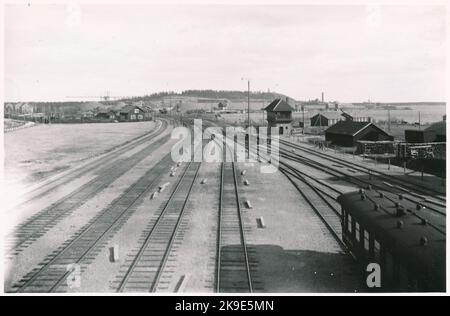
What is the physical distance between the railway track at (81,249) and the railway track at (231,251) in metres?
4.82

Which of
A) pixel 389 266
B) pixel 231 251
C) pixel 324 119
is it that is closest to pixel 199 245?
pixel 231 251

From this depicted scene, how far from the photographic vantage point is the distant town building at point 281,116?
3137 inches

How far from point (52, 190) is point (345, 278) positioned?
21071mm

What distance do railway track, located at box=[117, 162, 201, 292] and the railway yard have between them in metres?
0.05

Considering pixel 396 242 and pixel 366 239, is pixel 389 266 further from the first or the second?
pixel 366 239

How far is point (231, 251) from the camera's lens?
1655 centimetres

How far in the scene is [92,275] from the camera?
14.4m

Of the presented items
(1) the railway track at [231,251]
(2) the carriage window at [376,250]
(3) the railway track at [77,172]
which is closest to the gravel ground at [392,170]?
(1) the railway track at [231,251]

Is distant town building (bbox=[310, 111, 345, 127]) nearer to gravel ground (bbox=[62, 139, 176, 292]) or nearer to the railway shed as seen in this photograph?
the railway shed

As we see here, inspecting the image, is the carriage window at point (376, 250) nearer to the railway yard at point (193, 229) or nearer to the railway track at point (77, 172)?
the railway yard at point (193, 229)

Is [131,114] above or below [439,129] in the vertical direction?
above

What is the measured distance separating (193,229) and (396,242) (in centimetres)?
1077
